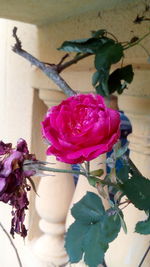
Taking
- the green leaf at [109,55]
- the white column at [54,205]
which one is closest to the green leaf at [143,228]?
the green leaf at [109,55]

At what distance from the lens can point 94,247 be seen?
11.6 inches

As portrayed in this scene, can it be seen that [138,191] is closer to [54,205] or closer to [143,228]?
[143,228]

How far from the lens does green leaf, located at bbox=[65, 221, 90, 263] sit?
31 centimetres

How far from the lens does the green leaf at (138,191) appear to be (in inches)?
11.2

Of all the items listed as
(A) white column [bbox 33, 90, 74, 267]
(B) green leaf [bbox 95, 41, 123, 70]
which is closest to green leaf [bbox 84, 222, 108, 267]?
(B) green leaf [bbox 95, 41, 123, 70]

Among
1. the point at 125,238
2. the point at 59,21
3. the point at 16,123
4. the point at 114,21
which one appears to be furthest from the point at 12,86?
the point at 125,238

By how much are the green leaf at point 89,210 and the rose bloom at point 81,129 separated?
0.28 feet

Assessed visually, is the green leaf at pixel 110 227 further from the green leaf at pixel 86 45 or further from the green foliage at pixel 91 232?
the green leaf at pixel 86 45

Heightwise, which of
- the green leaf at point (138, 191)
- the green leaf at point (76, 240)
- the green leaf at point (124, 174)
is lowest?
the green leaf at point (76, 240)

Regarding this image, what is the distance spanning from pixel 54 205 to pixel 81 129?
1.11ft

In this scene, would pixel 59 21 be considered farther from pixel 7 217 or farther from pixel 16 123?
pixel 7 217

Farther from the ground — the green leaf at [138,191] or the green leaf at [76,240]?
the green leaf at [138,191]

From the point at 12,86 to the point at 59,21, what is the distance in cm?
19

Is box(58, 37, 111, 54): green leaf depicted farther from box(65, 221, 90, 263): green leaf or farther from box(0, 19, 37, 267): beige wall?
box(0, 19, 37, 267): beige wall
